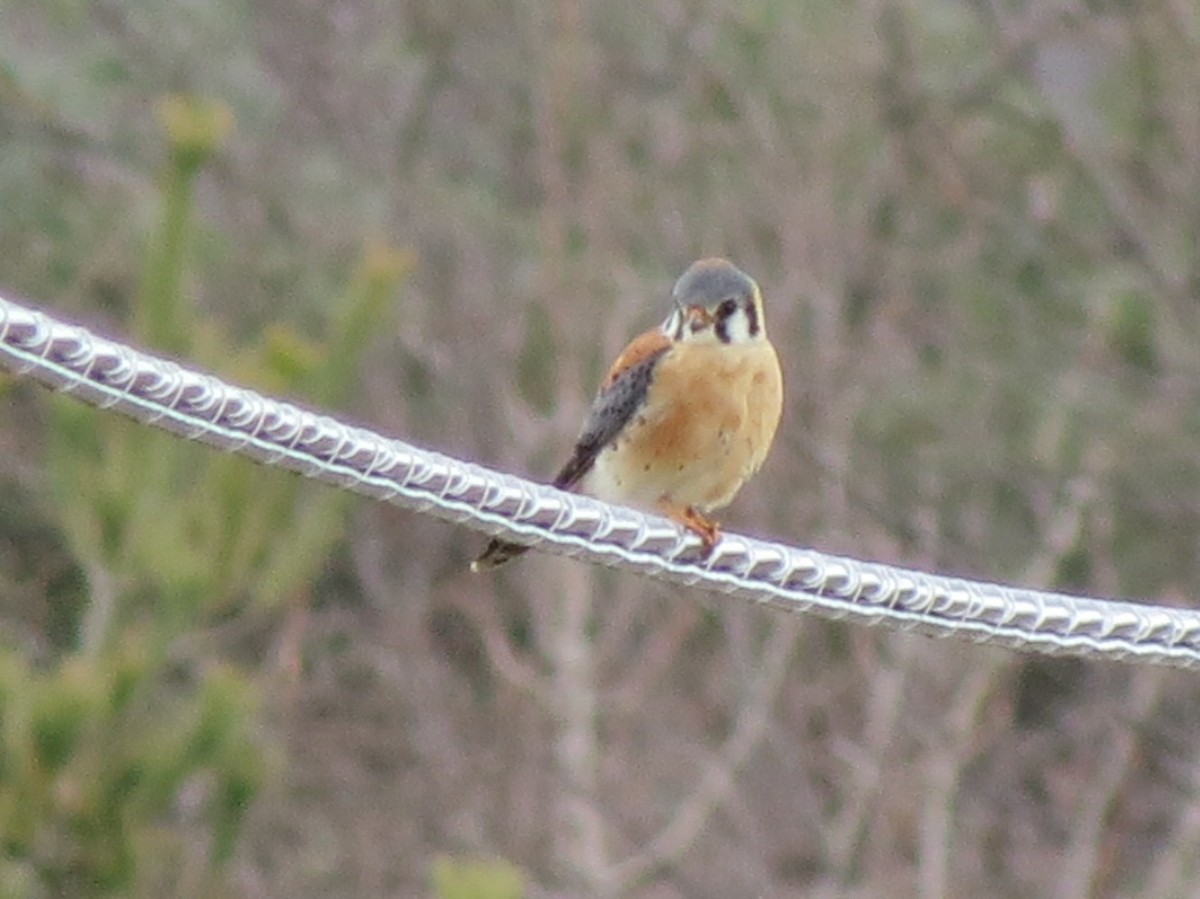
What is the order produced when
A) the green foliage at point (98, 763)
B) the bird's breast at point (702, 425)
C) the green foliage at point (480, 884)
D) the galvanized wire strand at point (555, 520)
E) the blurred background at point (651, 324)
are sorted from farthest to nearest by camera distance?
the blurred background at point (651, 324) < the green foliage at point (98, 763) < the green foliage at point (480, 884) < the bird's breast at point (702, 425) < the galvanized wire strand at point (555, 520)

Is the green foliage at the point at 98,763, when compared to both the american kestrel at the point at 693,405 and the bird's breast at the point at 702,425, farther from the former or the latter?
the bird's breast at the point at 702,425

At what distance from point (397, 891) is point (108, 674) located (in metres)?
4.10

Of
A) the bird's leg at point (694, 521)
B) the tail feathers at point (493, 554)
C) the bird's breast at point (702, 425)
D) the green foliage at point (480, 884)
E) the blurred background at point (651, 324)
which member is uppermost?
the blurred background at point (651, 324)

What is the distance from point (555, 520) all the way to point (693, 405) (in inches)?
62.1

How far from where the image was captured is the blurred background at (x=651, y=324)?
26.7 feet

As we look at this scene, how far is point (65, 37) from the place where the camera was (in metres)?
10.1

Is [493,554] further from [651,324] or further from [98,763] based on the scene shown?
[651,324]

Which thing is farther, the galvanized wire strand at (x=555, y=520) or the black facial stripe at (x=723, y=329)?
the black facial stripe at (x=723, y=329)

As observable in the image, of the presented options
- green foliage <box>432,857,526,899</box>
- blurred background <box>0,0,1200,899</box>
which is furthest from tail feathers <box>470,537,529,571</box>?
blurred background <box>0,0,1200,899</box>

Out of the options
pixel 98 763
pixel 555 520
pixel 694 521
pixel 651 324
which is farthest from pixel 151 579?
pixel 555 520

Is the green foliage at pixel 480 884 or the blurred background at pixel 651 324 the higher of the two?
the blurred background at pixel 651 324

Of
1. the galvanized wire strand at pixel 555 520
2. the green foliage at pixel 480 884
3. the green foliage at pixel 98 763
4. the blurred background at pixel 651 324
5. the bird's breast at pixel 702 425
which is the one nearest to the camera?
the galvanized wire strand at pixel 555 520

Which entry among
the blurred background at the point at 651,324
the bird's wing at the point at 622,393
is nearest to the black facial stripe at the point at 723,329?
the bird's wing at the point at 622,393

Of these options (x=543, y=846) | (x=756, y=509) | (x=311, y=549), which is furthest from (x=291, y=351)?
(x=543, y=846)
